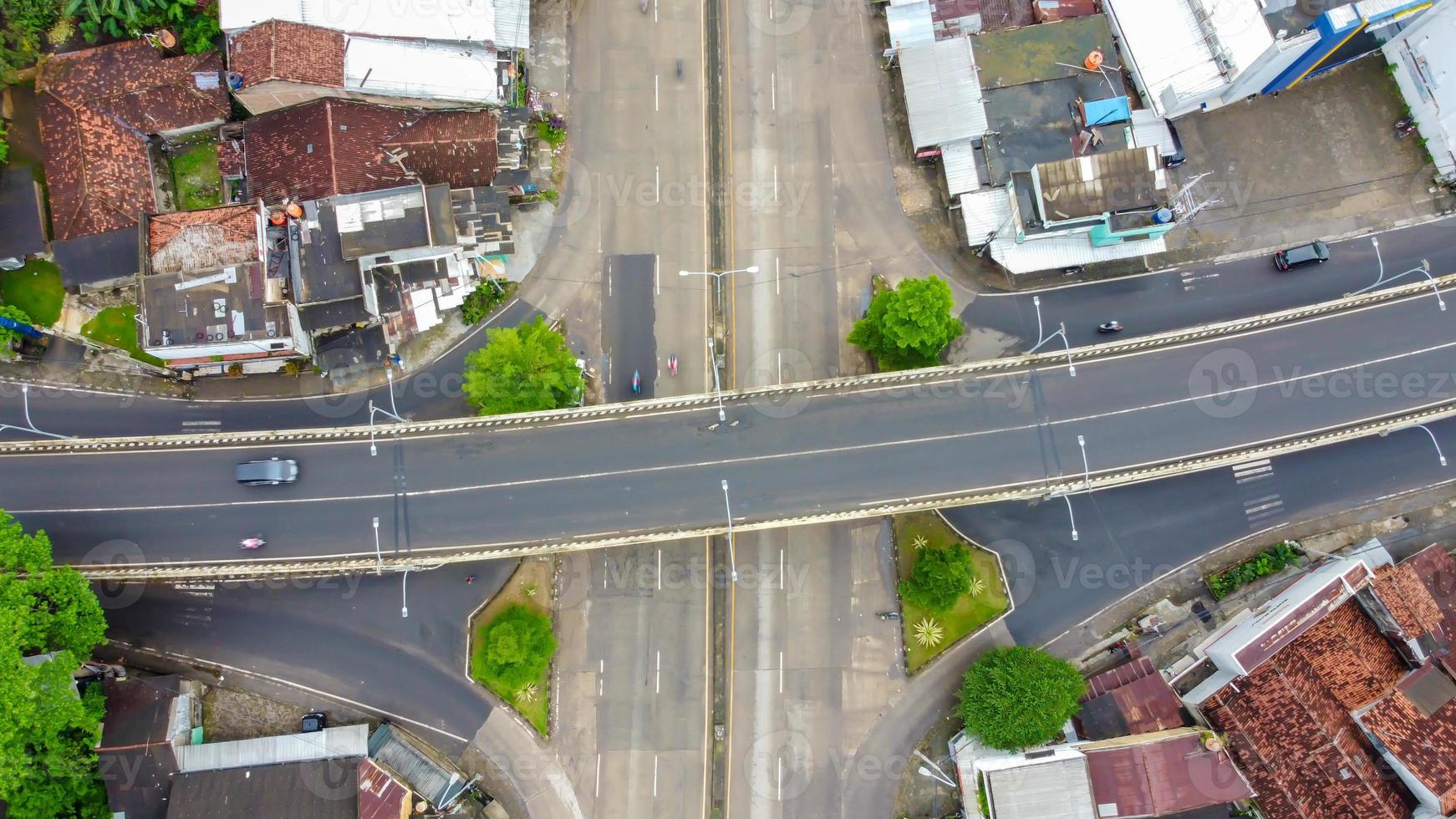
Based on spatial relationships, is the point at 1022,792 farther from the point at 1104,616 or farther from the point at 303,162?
the point at 303,162

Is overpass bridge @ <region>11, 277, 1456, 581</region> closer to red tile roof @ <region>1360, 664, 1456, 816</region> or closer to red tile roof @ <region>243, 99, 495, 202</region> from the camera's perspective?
red tile roof @ <region>1360, 664, 1456, 816</region>

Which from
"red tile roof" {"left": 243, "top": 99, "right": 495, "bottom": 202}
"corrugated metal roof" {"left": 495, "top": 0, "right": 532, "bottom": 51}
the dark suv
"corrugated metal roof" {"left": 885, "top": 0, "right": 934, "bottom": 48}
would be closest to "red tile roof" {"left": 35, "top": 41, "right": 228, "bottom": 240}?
"red tile roof" {"left": 243, "top": 99, "right": 495, "bottom": 202}

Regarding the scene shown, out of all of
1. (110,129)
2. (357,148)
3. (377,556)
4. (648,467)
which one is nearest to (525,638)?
(377,556)

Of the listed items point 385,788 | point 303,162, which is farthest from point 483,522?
point 303,162

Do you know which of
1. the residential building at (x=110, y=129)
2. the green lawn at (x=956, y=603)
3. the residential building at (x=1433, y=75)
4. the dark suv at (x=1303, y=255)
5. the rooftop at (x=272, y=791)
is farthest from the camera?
the dark suv at (x=1303, y=255)

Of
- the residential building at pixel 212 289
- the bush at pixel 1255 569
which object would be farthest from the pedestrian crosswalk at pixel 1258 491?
the residential building at pixel 212 289

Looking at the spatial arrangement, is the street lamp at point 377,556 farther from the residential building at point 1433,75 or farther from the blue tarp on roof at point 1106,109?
the residential building at point 1433,75

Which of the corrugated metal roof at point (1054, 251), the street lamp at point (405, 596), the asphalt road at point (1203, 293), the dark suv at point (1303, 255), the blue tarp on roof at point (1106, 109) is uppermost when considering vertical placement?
the blue tarp on roof at point (1106, 109)

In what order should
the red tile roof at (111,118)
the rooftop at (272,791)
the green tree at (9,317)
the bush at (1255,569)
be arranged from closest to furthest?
the rooftop at (272,791) → the green tree at (9,317) → the red tile roof at (111,118) → the bush at (1255,569)
